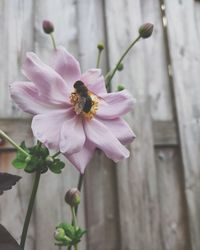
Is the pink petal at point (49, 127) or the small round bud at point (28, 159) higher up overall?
the pink petal at point (49, 127)

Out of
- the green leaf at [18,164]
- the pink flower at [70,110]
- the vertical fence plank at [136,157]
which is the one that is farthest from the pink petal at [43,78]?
the vertical fence plank at [136,157]

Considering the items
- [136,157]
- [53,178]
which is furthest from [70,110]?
[136,157]

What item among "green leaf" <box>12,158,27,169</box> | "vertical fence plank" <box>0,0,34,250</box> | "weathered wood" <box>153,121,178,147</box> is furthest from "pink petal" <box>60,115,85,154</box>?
"weathered wood" <box>153,121,178,147</box>

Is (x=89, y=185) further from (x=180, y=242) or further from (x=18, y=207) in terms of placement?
(x=180, y=242)

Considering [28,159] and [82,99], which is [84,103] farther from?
[28,159]

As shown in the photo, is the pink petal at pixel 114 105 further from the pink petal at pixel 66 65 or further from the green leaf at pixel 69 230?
the green leaf at pixel 69 230

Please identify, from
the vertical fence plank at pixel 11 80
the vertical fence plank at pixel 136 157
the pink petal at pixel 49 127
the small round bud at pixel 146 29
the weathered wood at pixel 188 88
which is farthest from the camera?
the weathered wood at pixel 188 88
